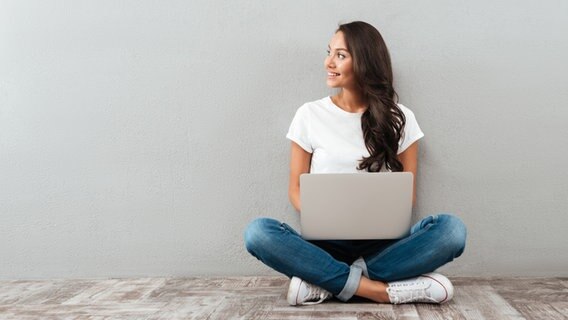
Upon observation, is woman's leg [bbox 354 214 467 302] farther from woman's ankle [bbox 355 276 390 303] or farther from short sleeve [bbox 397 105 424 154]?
short sleeve [bbox 397 105 424 154]

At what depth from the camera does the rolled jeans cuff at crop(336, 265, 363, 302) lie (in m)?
2.11

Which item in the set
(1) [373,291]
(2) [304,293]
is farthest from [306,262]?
(1) [373,291]

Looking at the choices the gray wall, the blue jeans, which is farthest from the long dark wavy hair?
the blue jeans

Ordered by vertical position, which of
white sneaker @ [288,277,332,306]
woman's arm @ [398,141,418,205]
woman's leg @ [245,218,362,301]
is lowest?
white sneaker @ [288,277,332,306]

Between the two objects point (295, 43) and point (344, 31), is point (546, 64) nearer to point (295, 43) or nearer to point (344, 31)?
point (344, 31)

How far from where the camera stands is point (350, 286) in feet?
6.93

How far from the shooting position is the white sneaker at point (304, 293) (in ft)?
6.86

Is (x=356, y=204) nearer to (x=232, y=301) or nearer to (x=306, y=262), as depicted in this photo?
(x=306, y=262)

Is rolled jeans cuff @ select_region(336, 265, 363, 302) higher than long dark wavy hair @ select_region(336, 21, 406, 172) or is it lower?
lower

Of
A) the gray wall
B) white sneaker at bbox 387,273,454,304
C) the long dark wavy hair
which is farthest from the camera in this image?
the gray wall

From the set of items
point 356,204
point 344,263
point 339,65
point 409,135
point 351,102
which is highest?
point 339,65

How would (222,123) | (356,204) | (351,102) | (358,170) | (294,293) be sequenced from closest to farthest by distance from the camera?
(356,204) < (294,293) < (358,170) < (351,102) < (222,123)

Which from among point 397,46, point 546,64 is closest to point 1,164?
point 397,46

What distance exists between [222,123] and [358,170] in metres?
0.56
